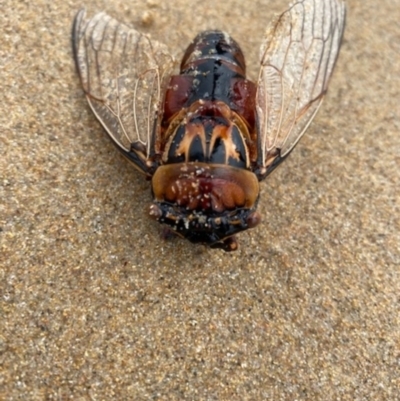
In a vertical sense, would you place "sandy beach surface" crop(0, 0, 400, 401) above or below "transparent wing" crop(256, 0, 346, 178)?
below

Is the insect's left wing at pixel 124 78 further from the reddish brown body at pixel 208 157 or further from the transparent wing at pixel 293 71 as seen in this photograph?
the transparent wing at pixel 293 71

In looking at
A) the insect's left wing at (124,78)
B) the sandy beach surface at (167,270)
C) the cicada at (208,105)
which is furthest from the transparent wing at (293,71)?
the insect's left wing at (124,78)

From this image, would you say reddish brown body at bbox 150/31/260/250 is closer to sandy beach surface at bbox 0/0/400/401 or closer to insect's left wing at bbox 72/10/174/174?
insect's left wing at bbox 72/10/174/174

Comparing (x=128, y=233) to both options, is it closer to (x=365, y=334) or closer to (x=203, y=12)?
(x=365, y=334)

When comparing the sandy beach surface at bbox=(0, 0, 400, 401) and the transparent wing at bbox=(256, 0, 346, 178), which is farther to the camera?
the transparent wing at bbox=(256, 0, 346, 178)

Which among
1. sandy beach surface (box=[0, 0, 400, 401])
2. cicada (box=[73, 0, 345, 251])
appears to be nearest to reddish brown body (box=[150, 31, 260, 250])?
cicada (box=[73, 0, 345, 251])

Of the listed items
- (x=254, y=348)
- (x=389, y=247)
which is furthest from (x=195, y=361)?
(x=389, y=247)

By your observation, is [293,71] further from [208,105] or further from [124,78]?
[124,78]
